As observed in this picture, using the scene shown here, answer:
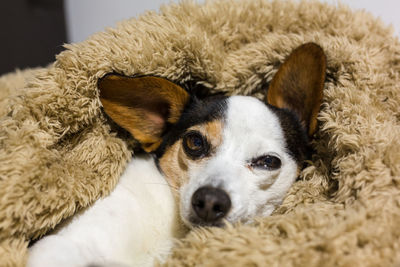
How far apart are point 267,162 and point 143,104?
1.46 feet

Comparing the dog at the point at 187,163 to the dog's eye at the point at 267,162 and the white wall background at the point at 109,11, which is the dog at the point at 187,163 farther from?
the white wall background at the point at 109,11

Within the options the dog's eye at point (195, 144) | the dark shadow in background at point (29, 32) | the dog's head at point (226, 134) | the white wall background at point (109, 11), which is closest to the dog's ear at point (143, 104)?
the dog's head at point (226, 134)

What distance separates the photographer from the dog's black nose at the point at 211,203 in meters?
0.87

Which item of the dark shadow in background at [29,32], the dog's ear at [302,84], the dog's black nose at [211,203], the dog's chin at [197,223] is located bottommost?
the dark shadow in background at [29,32]

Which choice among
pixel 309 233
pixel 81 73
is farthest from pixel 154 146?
pixel 309 233

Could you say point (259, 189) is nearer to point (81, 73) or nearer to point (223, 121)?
point (223, 121)

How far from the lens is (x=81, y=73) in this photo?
1057 millimetres

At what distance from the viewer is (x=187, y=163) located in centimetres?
106

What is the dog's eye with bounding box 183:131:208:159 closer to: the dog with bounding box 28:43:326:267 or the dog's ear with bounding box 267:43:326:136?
the dog with bounding box 28:43:326:267

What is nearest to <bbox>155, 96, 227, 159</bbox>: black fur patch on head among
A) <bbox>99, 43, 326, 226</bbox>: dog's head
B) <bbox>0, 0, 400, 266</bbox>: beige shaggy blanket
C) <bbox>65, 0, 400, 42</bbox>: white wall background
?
<bbox>99, 43, 326, 226</bbox>: dog's head

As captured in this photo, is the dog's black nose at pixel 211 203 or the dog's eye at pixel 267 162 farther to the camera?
the dog's eye at pixel 267 162

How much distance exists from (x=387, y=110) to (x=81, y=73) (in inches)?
36.7

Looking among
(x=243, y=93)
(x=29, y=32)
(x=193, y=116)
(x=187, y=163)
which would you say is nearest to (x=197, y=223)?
(x=187, y=163)

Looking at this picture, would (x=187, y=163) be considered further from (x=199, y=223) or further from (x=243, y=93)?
(x=243, y=93)
